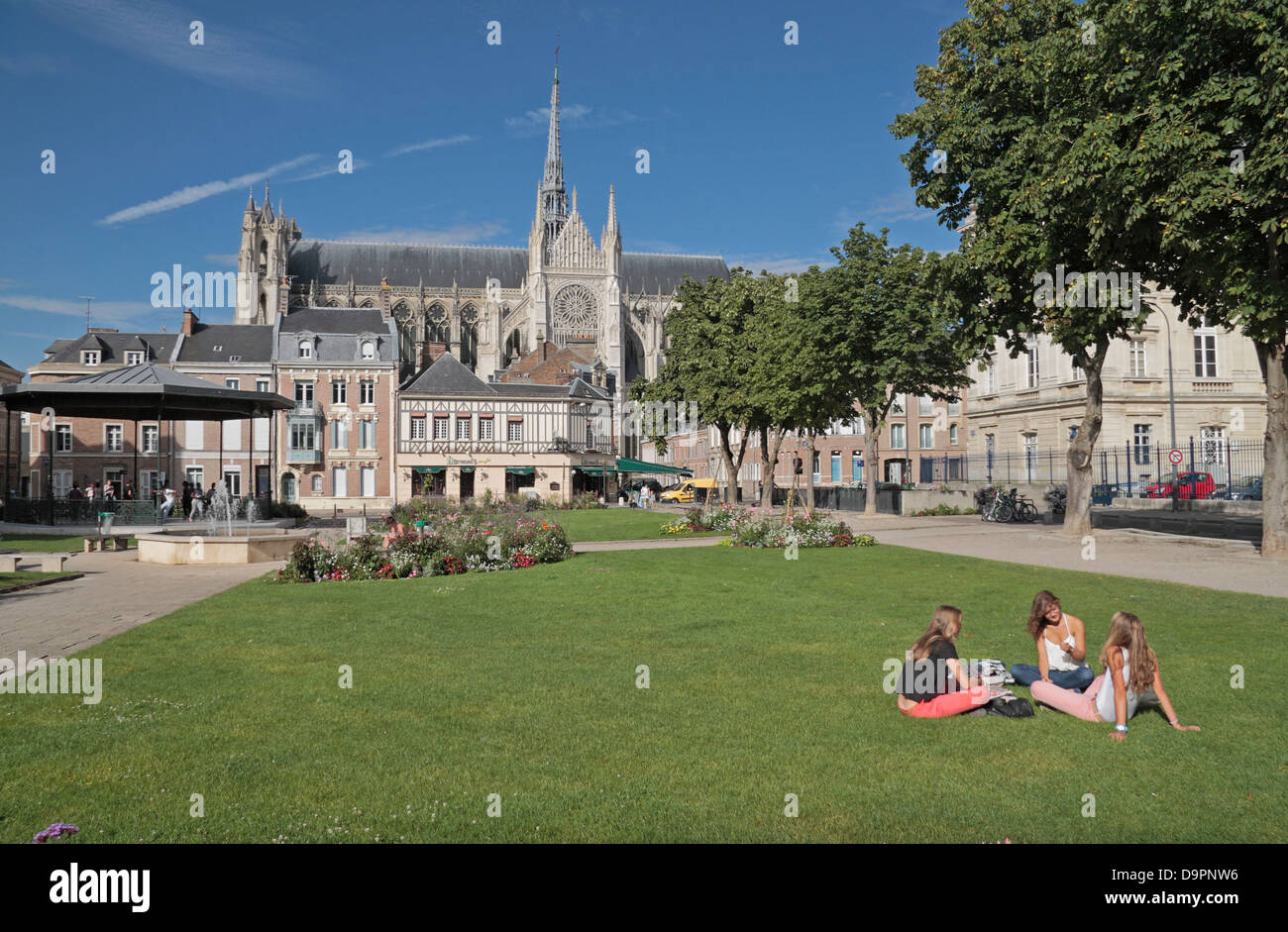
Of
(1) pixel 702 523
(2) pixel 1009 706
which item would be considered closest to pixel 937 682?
(2) pixel 1009 706

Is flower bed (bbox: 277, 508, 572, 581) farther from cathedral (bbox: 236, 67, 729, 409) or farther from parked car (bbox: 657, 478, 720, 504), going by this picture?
cathedral (bbox: 236, 67, 729, 409)

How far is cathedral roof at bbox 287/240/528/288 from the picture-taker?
10644 centimetres

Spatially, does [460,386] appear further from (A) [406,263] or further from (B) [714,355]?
(A) [406,263]

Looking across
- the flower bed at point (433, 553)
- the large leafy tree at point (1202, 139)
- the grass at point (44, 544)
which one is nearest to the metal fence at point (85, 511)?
the grass at point (44, 544)

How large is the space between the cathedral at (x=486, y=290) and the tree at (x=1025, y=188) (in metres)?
77.7

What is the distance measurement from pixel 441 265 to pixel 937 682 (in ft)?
370

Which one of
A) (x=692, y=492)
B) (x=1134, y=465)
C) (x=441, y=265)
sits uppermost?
(x=441, y=265)

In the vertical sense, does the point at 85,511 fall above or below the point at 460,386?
below

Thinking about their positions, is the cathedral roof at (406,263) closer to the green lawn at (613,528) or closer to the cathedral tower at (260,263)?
the cathedral tower at (260,263)

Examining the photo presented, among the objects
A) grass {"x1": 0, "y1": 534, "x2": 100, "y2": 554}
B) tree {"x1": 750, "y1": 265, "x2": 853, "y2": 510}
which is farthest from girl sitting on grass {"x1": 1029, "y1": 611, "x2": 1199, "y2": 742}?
tree {"x1": 750, "y1": 265, "x2": 853, "y2": 510}

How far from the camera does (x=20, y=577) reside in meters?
16.0

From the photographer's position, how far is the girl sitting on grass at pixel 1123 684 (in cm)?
609

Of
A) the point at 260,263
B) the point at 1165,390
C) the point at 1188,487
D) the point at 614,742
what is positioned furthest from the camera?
the point at 260,263

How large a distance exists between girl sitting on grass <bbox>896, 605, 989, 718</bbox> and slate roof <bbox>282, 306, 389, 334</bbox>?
165ft
